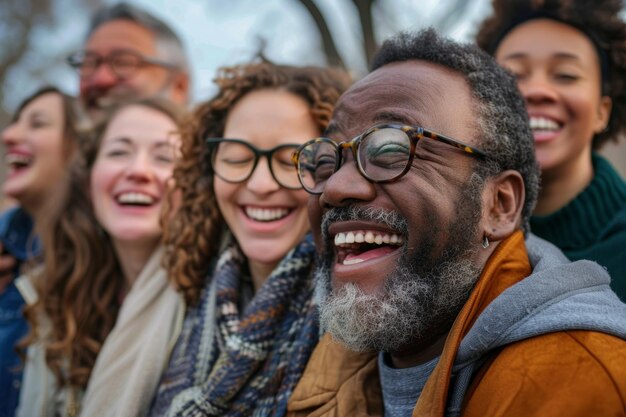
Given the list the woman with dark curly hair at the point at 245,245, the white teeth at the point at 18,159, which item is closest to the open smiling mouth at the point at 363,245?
the woman with dark curly hair at the point at 245,245

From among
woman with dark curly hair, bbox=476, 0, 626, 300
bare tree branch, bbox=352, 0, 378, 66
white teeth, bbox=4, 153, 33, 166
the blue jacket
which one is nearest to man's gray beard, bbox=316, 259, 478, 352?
woman with dark curly hair, bbox=476, 0, 626, 300

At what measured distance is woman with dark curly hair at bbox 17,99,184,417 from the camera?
309 centimetres

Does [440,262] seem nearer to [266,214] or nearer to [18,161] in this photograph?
[266,214]

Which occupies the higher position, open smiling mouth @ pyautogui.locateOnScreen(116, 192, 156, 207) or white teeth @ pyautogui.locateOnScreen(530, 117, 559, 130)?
open smiling mouth @ pyautogui.locateOnScreen(116, 192, 156, 207)

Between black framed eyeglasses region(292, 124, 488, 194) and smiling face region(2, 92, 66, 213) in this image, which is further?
smiling face region(2, 92, 66, 213)

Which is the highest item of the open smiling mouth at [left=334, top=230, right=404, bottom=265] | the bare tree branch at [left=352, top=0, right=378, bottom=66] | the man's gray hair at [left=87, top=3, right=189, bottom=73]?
the bare tree branch at [left=352, top=0, right=378, bottom=66]

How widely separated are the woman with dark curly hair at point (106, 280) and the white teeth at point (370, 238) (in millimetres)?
1415

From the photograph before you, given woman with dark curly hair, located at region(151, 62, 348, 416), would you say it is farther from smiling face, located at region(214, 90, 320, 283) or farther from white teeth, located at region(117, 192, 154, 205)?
white teeth, located at region(117, 192, 154, 205)

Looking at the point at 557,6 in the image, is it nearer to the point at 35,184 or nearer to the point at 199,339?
the point at 199,339

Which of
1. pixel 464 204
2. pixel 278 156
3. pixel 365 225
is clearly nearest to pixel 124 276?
pixel 278 156

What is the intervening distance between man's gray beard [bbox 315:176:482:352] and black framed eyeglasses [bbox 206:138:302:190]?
83cm

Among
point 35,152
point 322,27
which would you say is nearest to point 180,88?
point 35,152

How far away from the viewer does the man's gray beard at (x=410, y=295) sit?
1869 mm

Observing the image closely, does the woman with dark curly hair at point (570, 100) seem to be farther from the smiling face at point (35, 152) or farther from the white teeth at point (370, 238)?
the smiling face at point (35, 152)
